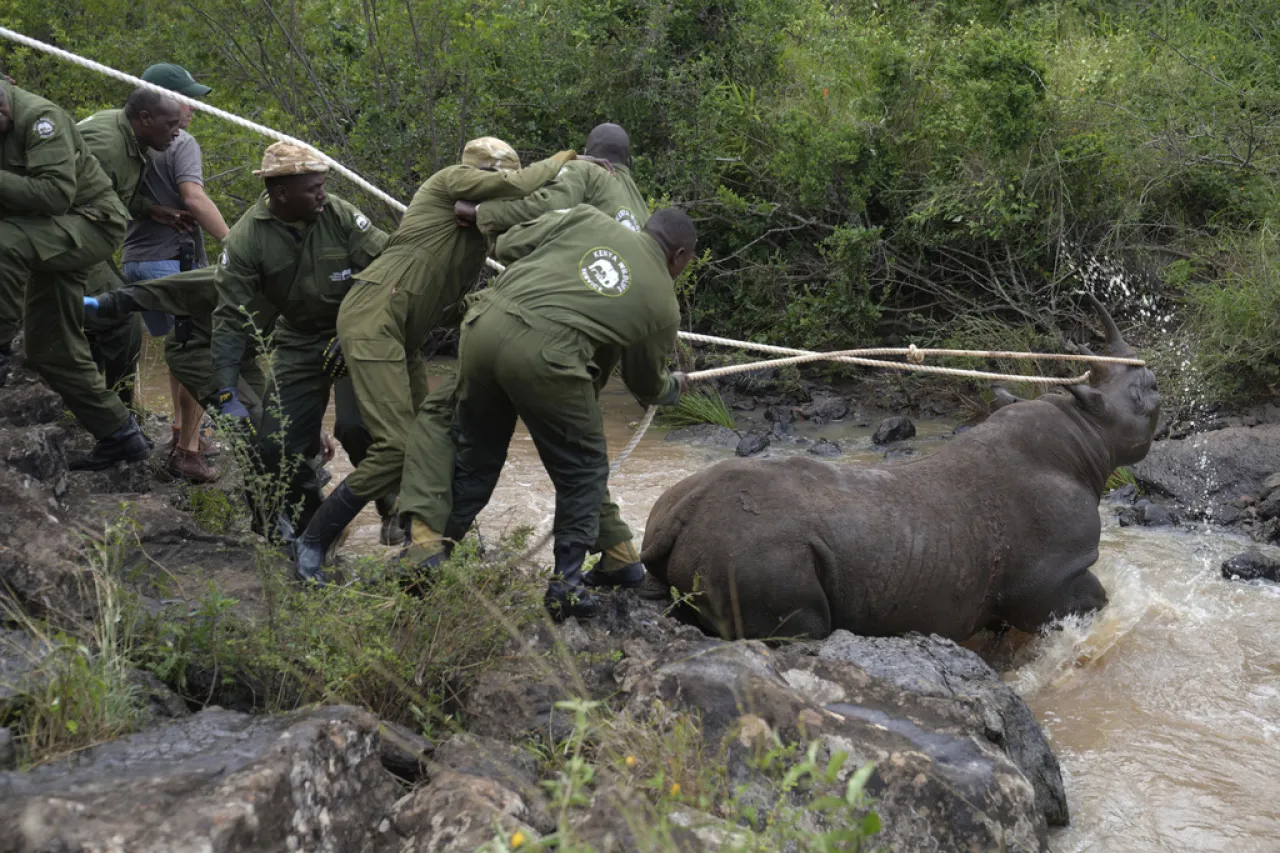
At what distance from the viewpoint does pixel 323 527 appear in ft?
18.3

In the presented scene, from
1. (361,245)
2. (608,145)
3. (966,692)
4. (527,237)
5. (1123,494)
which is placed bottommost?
(1123,494)

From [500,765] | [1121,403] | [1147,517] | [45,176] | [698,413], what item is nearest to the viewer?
[500,765]

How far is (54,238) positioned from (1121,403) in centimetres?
561

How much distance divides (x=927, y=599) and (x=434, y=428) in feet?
7.93

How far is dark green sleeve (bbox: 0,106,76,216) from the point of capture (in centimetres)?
603

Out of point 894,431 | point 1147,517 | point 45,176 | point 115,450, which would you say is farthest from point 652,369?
point 894,431

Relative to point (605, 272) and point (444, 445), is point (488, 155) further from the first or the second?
point (444, 445)

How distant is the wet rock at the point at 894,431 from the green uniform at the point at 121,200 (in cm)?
616

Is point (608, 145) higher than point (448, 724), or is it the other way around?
point (608, 145)

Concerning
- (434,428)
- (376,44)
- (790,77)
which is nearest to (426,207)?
(434,428)

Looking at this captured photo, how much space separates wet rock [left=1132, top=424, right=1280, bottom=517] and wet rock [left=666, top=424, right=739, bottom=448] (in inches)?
137

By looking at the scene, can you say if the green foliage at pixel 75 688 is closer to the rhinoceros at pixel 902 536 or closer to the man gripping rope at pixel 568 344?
the man gripping rope at pixel 568 344

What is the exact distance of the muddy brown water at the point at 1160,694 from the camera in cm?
484

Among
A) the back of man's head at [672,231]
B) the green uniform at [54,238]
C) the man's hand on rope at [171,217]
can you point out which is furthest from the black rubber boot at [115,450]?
the back of man's head at [672,231]
